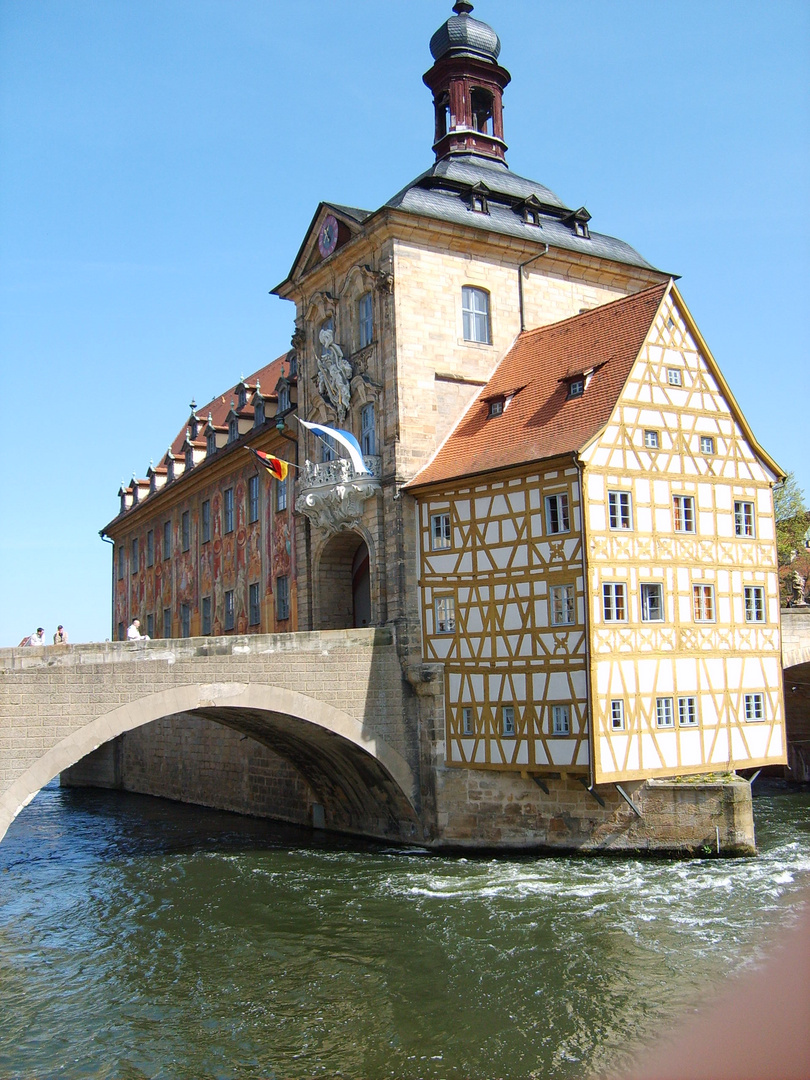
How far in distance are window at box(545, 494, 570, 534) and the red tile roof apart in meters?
0.86

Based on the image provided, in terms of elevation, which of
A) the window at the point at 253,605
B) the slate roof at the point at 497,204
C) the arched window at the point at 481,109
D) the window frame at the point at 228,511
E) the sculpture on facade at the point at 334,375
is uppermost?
the arched window at the point at 481,109

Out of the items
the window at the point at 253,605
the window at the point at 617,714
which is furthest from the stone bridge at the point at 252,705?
the window at the point at 253,605

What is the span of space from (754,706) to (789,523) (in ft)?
73.6

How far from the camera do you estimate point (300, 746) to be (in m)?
27.3

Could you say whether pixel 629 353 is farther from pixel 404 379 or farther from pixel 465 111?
pixel 465 111

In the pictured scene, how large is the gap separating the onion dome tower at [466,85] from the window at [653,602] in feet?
47.2

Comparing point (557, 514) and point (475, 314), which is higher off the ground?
point (475, 314)

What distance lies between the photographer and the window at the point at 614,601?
22.1 meters

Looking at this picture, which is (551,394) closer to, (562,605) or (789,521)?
(562,605)

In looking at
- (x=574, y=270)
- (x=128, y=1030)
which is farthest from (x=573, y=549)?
(x=128, y=1030)

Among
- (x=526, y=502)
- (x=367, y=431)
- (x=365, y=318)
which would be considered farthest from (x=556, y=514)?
(x=365, y=318)

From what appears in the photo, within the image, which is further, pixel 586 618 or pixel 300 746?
pixel 300 746

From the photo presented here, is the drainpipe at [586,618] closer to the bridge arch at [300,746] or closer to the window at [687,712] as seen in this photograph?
the window at [687,712]

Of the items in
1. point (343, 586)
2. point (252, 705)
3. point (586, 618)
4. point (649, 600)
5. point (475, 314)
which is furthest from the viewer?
point (343, 586)
